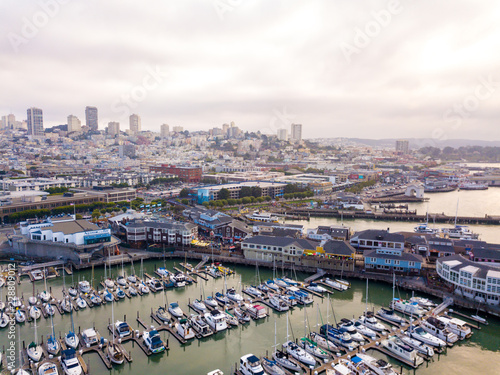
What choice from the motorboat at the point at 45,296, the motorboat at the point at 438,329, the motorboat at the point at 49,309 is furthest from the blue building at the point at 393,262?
the motorboat at the point at 45,296

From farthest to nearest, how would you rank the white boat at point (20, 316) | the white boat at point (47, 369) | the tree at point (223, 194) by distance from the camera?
the tree at point (223, 194)
the white boat at point (20, 316)
the white boat at point (47, 369)

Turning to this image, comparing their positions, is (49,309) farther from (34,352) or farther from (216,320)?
(216,320)

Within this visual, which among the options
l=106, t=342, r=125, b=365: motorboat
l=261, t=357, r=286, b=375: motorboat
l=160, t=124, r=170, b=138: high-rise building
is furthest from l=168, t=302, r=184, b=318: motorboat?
l=160, t=124, r=170, b=138: high-rise building

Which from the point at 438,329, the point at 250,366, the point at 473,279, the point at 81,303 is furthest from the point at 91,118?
the point at 438,329

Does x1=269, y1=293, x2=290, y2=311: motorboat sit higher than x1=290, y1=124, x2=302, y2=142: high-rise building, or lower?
lower

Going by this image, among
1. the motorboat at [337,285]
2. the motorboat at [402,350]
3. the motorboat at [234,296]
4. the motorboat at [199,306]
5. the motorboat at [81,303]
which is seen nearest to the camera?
the motorboat at [402,350]

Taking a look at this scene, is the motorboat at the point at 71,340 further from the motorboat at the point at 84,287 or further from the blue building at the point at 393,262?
the blue building at the point at 393,262

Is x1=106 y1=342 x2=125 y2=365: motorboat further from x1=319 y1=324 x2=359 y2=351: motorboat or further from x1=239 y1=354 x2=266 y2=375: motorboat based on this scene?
x1=319 y1=324 x2=359 y2=351: motorboat

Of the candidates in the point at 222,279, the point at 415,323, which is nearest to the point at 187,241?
the point at 222,279
